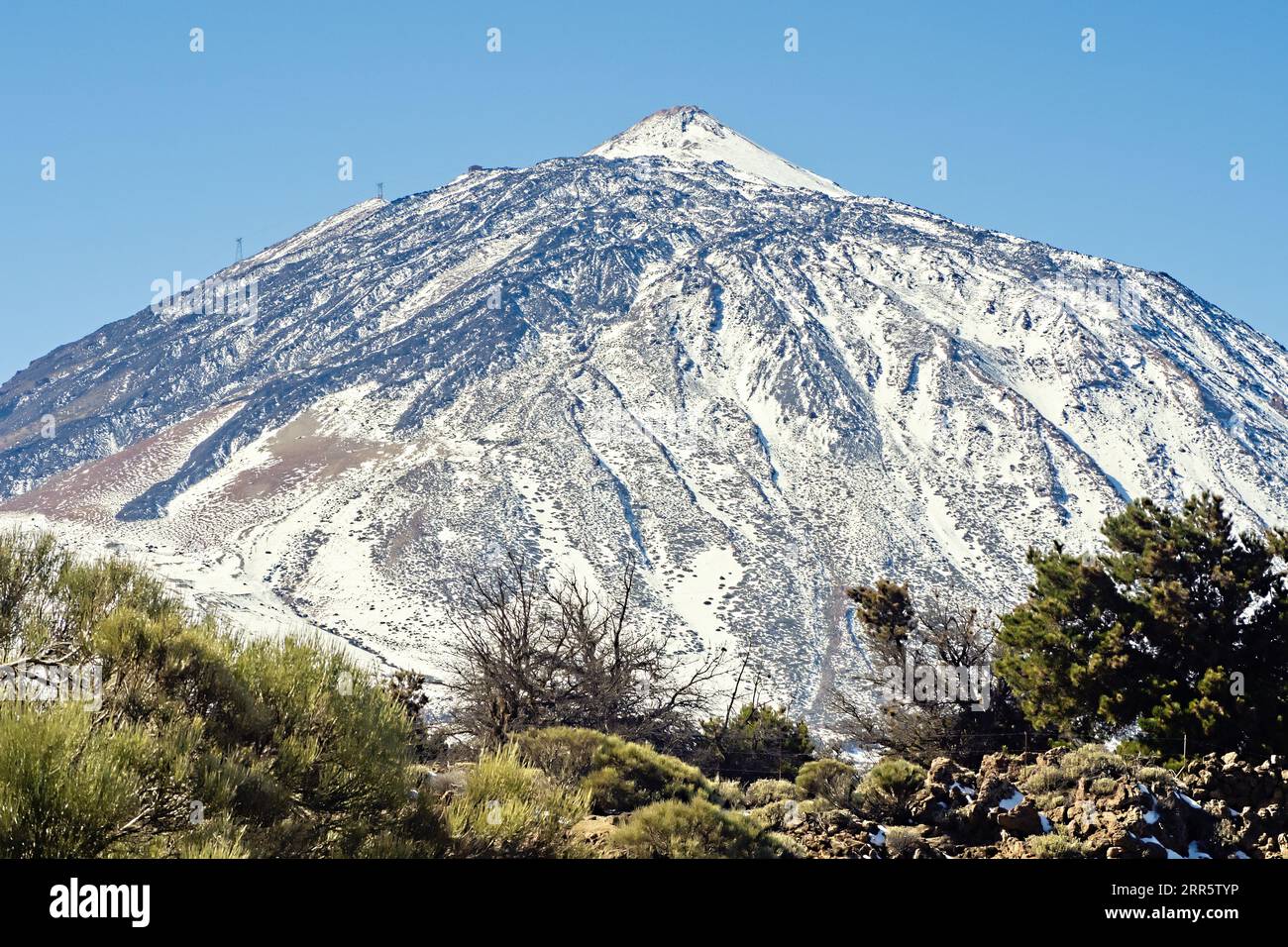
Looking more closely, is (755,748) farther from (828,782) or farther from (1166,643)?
(1166,643)

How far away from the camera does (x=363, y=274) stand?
194250 mm

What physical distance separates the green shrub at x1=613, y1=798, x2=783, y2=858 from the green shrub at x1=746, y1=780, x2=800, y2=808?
112 inches

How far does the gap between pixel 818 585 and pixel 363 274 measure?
13576cm

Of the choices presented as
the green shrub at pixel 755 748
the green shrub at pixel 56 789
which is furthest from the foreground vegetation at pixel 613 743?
the green shrub at pixel 755 748

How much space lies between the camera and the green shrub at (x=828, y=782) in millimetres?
11953

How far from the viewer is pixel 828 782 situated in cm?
1271

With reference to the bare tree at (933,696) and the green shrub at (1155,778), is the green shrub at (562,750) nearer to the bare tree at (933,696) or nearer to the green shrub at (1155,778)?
the green shrub at (1155,778)

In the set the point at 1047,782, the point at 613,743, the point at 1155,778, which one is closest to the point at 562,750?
the point at 613,743

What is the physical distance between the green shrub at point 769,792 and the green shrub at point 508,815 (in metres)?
4.72

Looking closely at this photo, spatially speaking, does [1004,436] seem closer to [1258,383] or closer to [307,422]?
[1258,383]

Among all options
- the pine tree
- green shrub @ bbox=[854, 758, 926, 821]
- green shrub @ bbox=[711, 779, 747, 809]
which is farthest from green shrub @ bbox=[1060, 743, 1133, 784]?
the pine tree

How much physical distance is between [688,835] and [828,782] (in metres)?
4.49

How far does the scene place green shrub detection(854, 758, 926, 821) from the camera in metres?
11.4

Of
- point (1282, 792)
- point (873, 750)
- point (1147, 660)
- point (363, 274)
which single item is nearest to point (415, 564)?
point (873, 750)
